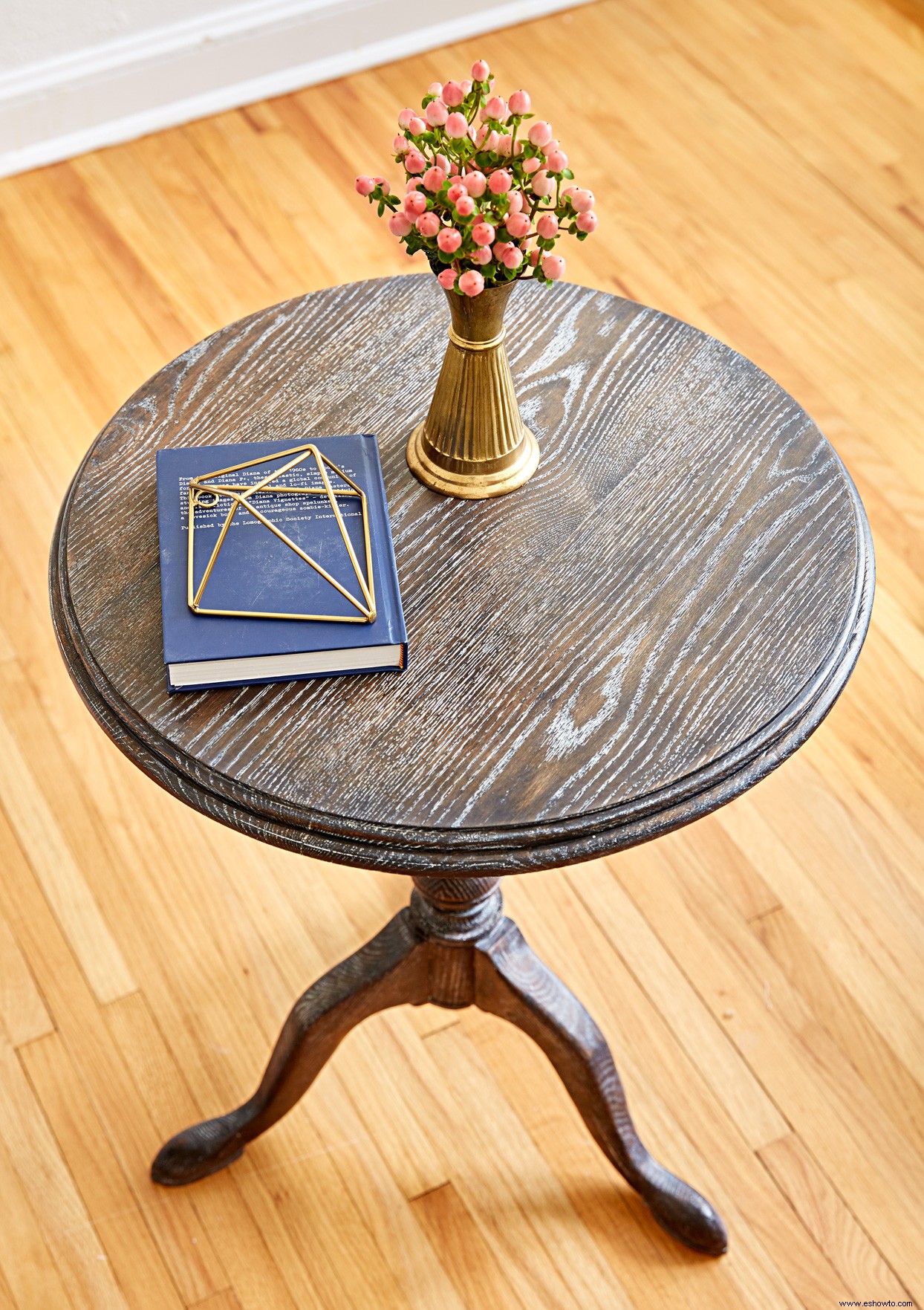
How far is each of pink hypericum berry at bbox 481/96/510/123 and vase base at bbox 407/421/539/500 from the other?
0.22 m

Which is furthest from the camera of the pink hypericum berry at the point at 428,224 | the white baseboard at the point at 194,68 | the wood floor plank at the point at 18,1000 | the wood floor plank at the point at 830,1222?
the white baseboard at the point at 194,68

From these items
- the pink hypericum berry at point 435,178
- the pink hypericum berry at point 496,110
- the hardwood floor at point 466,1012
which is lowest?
the hardwood floor at point 466,1012

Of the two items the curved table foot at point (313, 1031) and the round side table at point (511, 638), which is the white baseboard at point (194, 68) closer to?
the round side table at point (511, 638)

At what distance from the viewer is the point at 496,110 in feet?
2.62

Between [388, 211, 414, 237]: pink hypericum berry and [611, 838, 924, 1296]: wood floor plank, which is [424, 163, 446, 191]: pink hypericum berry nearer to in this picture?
[388, 211, 414, 237]: pink hypericum berry

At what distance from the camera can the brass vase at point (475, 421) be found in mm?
864

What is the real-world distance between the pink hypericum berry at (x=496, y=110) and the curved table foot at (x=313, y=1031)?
0.59 m

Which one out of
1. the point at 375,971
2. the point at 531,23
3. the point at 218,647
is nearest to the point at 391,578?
the point at 218,647

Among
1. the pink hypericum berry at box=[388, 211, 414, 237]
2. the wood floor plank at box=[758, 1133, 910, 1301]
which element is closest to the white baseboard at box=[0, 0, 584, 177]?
the pink hypericum berry at box=[388, 211, 414, 237]

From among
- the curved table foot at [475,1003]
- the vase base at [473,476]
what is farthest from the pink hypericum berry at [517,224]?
the curved table foot at [475,1003]

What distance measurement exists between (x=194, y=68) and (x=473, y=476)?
154 centimetres

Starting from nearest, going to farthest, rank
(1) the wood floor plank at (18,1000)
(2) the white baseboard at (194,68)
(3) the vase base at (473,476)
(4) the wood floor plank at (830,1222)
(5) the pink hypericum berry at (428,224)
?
(5) the pink hypericum berry at (428,224)
(3) the vase base at (473,476)
(4) the wood floor plank at (830,1222)
(1) the wood floor plank at (18,1000)
(2) the white baseboard at (194,68)

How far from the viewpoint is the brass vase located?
0.86 meters

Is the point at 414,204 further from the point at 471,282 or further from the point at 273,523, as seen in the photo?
the point at 273,523
